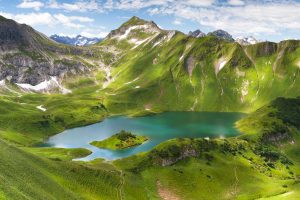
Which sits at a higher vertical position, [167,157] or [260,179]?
[167,157]

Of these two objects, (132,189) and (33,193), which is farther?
(132,189)

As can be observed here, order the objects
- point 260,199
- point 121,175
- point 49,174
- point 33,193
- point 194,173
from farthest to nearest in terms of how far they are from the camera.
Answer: point 194,173 → point 121,175 → point 260,199 → point 49,174 → point 33,193

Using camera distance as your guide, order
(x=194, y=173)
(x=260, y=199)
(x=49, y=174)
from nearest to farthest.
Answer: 1. (x=49, y=174)
2. (x=260, y=199)
3. (x=194, y=173)

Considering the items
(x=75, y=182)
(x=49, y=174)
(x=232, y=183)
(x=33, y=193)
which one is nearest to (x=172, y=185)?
(x=232, y=183)

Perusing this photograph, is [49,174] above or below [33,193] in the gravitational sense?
below

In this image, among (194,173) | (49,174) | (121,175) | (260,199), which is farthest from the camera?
(194,173)

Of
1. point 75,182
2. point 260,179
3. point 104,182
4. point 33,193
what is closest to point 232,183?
point 260,179

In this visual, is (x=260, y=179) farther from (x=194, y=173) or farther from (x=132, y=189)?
(x=132, y=189)

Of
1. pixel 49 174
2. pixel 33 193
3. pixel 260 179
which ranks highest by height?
pixel 33 193

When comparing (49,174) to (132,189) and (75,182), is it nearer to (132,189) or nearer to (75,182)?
(75,182)
